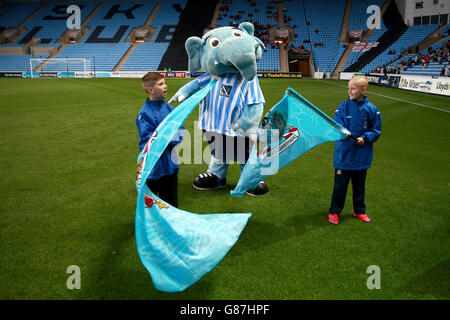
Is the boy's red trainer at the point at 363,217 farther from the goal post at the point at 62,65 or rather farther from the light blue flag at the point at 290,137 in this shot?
the goal post at the point at 62,65

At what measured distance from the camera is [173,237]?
2191 millimetres

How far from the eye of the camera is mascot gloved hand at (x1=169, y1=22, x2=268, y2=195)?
11.3 ft

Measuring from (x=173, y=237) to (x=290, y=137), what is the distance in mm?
1696

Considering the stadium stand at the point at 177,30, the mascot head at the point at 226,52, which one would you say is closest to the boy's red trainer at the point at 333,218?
the mascot head at the point at 226,52

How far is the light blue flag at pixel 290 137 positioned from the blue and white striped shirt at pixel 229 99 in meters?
0.49

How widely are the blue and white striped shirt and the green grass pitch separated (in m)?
1.00

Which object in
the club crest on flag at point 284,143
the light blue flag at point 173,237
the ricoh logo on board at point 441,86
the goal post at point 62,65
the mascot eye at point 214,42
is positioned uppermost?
the goal post at point 62,65

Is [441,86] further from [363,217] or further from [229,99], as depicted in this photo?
[229,99]

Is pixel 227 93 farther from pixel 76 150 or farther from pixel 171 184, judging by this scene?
pixel 76 150

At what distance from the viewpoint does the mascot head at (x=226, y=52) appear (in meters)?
3.40

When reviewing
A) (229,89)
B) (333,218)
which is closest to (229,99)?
(229,89)

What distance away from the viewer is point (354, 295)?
7.65 feet

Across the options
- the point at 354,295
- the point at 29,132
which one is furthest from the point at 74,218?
the point at 29,132
